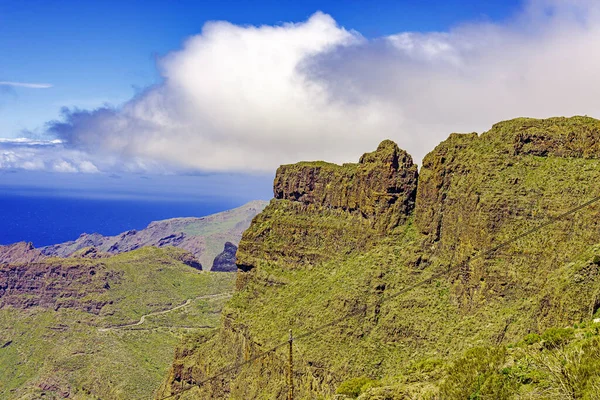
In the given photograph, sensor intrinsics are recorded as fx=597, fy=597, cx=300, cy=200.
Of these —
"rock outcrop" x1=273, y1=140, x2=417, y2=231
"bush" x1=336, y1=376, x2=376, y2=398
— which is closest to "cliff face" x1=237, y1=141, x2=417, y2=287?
"rock outcrop" x1=273, y1=140, x2=417, y2=231

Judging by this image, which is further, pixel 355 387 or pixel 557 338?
pixel 355 387

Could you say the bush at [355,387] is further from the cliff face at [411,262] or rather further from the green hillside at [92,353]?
the green hillside at [92,353]

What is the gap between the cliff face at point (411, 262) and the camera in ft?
223

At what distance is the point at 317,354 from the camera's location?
85.4 m

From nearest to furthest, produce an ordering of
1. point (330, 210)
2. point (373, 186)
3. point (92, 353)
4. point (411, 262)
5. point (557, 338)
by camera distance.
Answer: point (557, 338), point (411, 262), point (373, 186), point (330, 210), point (92, 353)

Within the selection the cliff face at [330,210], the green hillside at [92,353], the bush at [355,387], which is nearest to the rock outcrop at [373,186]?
the cliff face at [330,210]

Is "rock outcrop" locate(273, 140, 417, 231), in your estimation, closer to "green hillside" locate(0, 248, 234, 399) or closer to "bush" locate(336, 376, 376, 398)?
"bush" locate(336, 376, 376, 398)

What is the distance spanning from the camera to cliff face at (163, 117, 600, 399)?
223 feet

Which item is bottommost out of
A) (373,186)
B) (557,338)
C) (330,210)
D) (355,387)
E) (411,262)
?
(355,387)

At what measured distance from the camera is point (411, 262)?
88.2 meters

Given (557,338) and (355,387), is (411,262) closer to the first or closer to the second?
(355,387)

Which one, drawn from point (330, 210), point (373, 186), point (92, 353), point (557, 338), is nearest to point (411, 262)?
point (373, 186)

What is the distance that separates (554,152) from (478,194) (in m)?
10.8

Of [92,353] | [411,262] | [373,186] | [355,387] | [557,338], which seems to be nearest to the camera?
[557,338]
